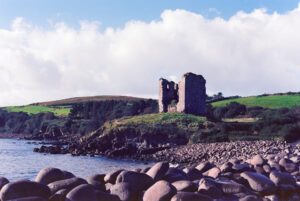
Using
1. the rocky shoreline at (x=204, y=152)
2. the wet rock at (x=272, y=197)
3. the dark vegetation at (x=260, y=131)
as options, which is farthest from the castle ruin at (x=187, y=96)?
the wet rock at (x=272, y=197)

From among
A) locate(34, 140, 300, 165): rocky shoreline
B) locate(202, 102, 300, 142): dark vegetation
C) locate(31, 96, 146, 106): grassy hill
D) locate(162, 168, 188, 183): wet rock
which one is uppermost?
locate(31, 96, 146, 106): grassy hill

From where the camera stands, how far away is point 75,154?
37.0 metres

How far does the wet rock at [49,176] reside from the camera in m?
7.65

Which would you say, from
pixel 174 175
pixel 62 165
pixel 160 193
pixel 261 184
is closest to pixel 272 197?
pixel 261 184

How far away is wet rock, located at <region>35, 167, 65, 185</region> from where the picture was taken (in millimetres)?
7648

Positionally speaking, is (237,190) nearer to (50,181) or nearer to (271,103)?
(50,181)

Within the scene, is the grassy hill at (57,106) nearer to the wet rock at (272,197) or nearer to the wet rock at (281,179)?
the wet rock at (281,179)

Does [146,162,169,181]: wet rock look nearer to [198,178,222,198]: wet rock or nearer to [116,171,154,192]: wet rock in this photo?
[116,171,154,192]: wet rock

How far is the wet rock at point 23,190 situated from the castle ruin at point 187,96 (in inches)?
1949

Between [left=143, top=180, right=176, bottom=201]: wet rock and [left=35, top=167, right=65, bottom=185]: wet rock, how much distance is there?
237cm

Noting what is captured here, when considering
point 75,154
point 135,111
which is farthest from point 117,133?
point 135,111

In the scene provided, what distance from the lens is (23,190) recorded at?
258 inches

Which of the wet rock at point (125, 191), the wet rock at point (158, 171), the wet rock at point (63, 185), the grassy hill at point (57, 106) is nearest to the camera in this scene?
the wet rock at point (125, 191)

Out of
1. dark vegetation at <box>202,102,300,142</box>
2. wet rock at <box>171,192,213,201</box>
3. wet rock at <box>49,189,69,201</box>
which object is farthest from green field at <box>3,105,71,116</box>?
wet rock at <box>171,192,213,201</box>
